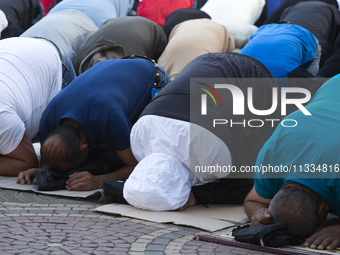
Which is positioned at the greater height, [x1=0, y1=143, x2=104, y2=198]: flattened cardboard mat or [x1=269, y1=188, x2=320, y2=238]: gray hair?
[x1=269, y1=188, x2=320, y2=238]: gray hair

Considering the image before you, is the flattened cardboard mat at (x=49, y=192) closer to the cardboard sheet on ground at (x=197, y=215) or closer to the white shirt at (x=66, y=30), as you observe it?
the cardboard sheet on ground at (x=197, y=215)

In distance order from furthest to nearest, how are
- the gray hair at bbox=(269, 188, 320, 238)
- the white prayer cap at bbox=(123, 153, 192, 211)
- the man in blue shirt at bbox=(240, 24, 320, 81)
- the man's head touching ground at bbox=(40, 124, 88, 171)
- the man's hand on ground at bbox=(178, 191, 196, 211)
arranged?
the man in blue shirt at bbox=(240, 24, 320, 81), the man's head touching ground at bbox=(40, 124, 88, 171), the man's hand on ground at bbox=(178, 191, 196, 211), the white prayer cap at bbox=(123, 153, 192, 211), the gray hair at bbox=(269, 188, 320, 238)

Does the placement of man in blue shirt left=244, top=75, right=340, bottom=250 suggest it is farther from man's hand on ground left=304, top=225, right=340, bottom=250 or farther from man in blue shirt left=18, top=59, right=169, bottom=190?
man in blue shirt left=18, top=59, right=169, bottom=190

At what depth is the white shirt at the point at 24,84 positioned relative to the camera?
11.9 feet

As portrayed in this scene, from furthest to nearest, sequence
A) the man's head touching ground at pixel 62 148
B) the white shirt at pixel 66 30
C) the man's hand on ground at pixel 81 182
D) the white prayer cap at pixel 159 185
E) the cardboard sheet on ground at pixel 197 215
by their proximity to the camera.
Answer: the white shirt at pixel 66 30 < the man's hand on ground at pixel 81 182 < the man's head touching ground at pixel 62 148 < the white prayer cap at pixel 159 185 < the cardboard sheet on ground at pixel 197 215

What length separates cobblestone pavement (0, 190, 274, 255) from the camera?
7.84ft

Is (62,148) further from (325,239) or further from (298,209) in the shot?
(325,239)

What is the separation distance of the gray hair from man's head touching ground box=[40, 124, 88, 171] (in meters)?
1.63

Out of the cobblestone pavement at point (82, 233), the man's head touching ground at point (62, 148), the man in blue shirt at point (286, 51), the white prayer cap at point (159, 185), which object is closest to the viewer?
the cobblestone pavement at point (82, 233)

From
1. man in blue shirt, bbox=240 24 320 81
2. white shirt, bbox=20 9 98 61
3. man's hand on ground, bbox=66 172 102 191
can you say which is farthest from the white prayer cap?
white shirt, bbox=20 9 98 61

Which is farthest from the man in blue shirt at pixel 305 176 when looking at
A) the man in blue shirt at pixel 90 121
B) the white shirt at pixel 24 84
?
the white shirt at pixel 24 84

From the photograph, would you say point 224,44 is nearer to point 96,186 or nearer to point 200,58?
point 200,58

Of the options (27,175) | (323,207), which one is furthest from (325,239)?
(27,175)

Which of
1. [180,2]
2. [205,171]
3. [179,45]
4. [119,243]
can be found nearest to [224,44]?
[179,45]
